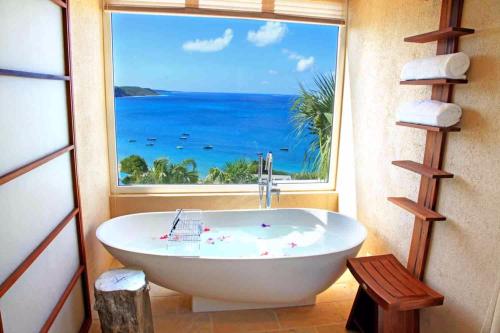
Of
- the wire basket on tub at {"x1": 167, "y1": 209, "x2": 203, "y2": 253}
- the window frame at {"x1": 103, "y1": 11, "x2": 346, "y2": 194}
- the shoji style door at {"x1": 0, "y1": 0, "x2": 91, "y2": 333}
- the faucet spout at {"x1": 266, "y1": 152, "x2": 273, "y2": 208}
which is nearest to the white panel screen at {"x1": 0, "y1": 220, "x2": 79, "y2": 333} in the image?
the shoji style door at {"x1": 0, "y1": 0, "x2": 91, "y2": 333}

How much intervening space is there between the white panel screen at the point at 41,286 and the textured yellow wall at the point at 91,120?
439 millimetres

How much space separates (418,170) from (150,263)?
6.10ft

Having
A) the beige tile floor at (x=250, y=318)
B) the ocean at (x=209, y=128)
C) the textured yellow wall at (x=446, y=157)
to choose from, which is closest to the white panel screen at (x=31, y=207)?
the beige tile floor at (x=250, y=318)

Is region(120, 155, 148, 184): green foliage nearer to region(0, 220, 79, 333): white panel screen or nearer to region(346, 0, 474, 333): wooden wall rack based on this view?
region(0, 220, 79, 333): white panel screen

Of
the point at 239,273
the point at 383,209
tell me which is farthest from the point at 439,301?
the point at 239,273

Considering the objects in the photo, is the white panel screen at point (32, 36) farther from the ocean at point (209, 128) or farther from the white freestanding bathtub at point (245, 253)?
the ocean at point (209, 128)

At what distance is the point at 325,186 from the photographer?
381cm

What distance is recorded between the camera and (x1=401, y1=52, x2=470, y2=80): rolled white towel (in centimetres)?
191

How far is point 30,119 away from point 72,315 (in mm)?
1279

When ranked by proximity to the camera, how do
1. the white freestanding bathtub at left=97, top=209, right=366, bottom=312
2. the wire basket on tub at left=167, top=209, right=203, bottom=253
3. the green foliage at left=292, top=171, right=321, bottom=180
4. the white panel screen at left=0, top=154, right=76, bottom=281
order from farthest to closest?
the green foliage at left=292, top=171, right=321, bottom=180 → the wire basket on tub at left=167, top=209, right=203, bottom=253 → the white freestanding bathtub at left=97, top=209, right=366, bottom=312 → the white panel screen at left=0, top=154, right=76, bottom=281

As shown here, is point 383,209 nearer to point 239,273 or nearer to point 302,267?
point 302,267

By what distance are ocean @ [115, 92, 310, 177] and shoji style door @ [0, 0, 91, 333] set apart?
51.8 inches

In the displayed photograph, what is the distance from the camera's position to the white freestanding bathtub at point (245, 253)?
2.40m

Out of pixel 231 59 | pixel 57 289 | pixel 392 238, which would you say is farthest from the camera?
pixel 231 59
